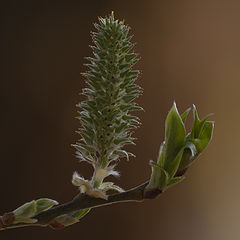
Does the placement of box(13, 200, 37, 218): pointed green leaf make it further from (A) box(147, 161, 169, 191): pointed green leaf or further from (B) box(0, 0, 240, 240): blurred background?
(B) box(0, 0, 240, 240): blurred background

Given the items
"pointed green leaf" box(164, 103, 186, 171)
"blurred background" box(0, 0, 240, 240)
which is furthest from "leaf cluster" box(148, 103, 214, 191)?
"blurred background" box(0, 0, 240, 240)

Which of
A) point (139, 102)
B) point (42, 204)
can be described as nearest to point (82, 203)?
point (42, 204)

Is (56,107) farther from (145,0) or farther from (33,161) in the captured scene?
(145,0)

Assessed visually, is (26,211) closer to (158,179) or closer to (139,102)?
(158,179)

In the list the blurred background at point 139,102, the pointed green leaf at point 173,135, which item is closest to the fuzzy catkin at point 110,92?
the pointed green leaf at point 173,135

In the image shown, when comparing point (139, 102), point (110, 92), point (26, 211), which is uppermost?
point (139, 102)

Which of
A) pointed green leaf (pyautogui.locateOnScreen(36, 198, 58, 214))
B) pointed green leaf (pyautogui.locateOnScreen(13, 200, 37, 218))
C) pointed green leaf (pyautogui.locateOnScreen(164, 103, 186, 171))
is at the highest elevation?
pointed green leaf (pyautogui.locateOnScreen(164, 103, 186, 171))

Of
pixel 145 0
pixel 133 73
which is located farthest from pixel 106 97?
pixel 145 0

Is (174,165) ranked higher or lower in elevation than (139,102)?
lower
